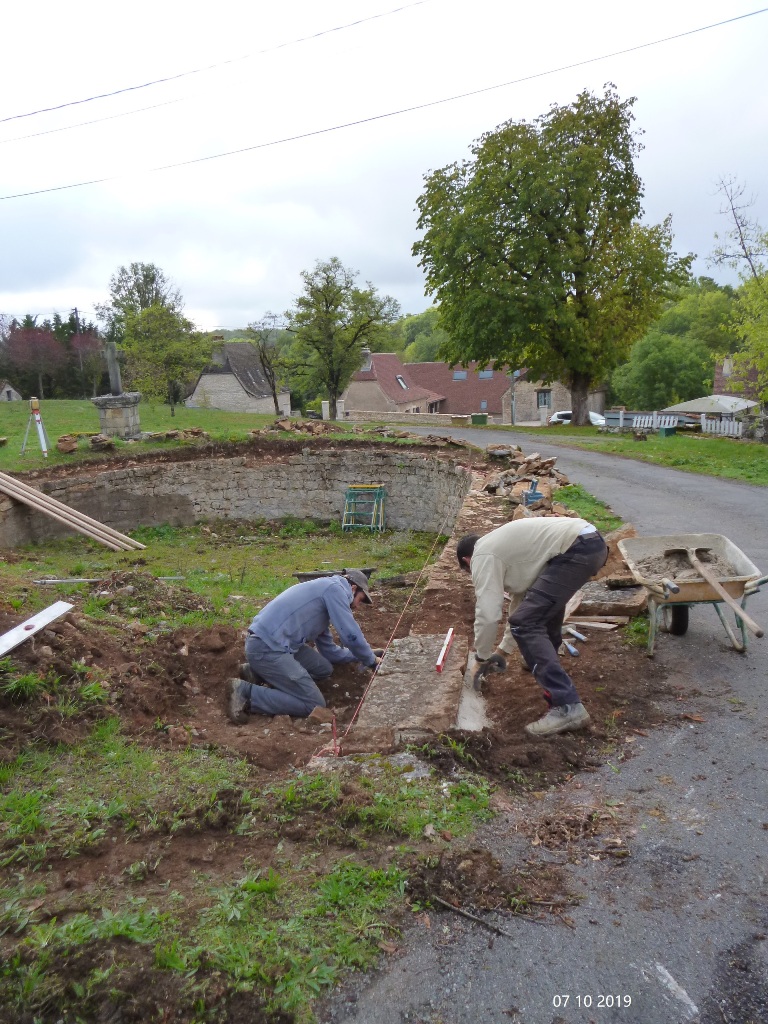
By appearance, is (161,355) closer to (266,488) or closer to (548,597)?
(266,488)

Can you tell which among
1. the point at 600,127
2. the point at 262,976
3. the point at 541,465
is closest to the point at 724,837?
the point at 262,976

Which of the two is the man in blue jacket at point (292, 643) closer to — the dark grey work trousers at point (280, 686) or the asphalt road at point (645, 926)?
the dark grey work trousers at point (280, 686)

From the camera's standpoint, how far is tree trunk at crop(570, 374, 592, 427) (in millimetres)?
28078

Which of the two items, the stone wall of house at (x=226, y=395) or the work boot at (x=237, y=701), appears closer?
the work boot at (x=237, y=701)

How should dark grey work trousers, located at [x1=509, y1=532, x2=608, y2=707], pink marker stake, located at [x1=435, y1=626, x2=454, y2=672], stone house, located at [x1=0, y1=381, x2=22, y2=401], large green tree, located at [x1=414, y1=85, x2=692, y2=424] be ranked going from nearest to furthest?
dark grey work trousers, located at [x1=509, y1=532, x2=608, y2=707], pink marker stake, located at [x1=435, y1=626, x2=454, y2=672], large green tree, located at [x1=414, y1=85, x2=692, y2=424], stone house, located at [x1=0, y1=381, x2=22, y2=401]

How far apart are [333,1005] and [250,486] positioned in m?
14.7

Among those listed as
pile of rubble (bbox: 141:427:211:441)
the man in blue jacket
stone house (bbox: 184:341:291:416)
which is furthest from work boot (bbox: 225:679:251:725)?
stone house (bbox: 184:341:291:416)

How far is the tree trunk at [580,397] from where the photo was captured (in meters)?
28.1

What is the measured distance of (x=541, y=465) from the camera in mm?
13242

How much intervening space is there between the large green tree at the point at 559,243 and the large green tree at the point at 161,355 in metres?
10.7

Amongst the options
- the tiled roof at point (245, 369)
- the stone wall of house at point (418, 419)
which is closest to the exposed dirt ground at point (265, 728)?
the stone wall of house at point (418, 419)

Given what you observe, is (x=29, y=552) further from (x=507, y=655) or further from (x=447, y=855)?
(x=447, y=855)

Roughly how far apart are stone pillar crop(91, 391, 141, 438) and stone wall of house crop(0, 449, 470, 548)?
8.42 feet

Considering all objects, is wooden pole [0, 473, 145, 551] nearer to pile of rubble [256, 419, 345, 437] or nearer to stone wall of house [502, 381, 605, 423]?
pile of rubble [256, 419, 345, 437]
